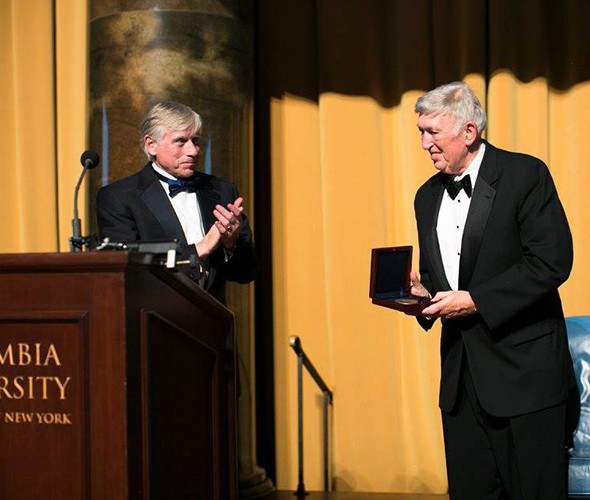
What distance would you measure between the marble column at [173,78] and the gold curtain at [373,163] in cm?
54

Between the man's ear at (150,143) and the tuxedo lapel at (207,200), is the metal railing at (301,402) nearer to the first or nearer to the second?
the tuxedo lapel at (207,200)

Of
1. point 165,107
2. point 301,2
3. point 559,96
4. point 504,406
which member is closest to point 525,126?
point 559,96

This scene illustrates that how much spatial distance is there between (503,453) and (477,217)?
76cm

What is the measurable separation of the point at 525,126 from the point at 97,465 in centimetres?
385

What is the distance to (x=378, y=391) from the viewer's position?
20.6ft

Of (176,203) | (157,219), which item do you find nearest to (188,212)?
(176,203)

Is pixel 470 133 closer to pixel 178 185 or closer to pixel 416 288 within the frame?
pixel 416 288

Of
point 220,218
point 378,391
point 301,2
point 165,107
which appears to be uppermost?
point 301,2

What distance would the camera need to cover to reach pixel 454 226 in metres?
3.77

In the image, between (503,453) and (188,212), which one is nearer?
(503,453)

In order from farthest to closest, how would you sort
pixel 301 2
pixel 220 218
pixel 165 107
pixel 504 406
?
pixel 301 2
pixel 165 107
pixel 220 218
pixel 504 406

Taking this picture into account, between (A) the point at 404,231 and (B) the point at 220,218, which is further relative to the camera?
(A) the point at 404,231

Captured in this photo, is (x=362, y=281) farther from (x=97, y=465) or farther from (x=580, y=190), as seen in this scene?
(x=97, y=465)

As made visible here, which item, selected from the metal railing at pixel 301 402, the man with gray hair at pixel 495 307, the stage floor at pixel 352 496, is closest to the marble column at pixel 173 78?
the stage floor at pixel 352 496
